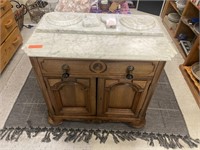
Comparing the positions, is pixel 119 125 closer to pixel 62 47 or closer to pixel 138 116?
pixel 138 116

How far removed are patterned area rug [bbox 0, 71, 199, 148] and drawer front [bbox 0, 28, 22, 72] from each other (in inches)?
20.2

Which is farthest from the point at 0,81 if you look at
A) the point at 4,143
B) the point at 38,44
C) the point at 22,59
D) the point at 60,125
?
the point at 38,44

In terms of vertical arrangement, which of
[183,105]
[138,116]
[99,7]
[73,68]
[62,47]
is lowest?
[183,105]

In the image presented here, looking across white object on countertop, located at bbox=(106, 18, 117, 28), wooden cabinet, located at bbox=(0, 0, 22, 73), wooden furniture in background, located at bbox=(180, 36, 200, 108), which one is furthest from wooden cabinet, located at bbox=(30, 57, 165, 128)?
wooden cabinet, located at bbox=(0, 0, 22, 73)

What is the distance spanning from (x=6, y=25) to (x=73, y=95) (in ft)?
4.00

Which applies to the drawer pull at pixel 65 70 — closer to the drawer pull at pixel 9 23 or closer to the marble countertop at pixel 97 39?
the marble countertop at pixel 97 39

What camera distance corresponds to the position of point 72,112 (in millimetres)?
1243

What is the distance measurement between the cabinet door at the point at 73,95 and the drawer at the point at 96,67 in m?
0.06

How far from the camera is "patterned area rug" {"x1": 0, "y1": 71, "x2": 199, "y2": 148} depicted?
131 cm

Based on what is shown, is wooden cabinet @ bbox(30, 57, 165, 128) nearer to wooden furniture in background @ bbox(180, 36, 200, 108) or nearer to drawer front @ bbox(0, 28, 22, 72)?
wooden furniture in background @ bbox(180, 36, 200, 108)

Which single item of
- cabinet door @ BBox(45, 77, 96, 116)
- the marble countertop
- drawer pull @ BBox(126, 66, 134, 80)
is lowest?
cabinet door @ BBox(45, 77, 96, 116)

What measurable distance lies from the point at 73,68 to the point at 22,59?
1.35 meters

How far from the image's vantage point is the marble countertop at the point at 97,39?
864mm

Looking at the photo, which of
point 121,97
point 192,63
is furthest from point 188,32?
point 121,97
